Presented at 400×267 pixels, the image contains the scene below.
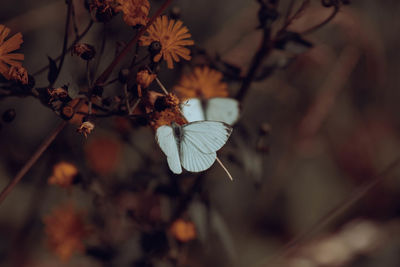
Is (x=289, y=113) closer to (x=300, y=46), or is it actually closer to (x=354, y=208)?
(x=354, y=208)

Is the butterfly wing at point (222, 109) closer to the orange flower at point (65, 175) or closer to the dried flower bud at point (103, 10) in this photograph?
the dried flower bud at point (103, 10)

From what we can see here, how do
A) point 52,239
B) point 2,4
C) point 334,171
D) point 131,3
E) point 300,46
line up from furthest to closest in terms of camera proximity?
point 334,171, point 2,4, point 52,239, point 300,46, point 131,3

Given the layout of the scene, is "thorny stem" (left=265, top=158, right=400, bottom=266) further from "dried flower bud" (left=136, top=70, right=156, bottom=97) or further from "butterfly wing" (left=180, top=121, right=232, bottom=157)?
"dried flower bud" (left=136, top=70, right=156, bottom=97)

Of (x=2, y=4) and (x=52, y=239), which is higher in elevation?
(x=2, y=4)

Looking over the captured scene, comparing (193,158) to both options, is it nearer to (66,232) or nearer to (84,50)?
(84,50)

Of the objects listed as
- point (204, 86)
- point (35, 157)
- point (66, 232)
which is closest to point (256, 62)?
point (204, 86)

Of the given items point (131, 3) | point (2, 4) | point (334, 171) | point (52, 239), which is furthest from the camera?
point (334, 171)

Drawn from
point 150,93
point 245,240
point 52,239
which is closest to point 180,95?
point 150,93

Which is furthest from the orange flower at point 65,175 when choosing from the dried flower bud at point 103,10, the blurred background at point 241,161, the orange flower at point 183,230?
the dried flower bud at point 103,10
